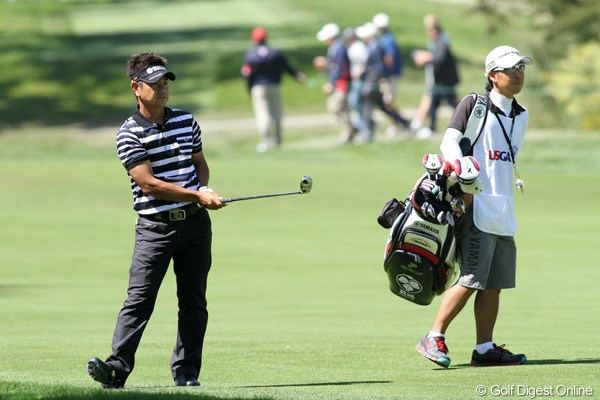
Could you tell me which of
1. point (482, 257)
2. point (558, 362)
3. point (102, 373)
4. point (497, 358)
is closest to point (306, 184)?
point (482, 257)

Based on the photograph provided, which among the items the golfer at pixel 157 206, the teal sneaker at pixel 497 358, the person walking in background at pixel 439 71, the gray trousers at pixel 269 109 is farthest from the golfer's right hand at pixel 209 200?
the person walking in background at pixel 439 71

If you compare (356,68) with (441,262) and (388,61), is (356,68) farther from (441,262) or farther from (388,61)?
(441,262)

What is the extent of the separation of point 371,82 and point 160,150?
19.8 m

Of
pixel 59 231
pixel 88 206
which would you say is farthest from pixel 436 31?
pixel 59 231

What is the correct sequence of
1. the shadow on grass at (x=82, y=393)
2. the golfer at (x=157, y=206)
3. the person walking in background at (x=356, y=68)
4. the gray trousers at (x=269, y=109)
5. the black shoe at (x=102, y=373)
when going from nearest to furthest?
1. the shadow on grass at (x=82, y=393)
2. the black shoe at (x=102, y=373)
3. the golfer at (x=157, y=206)
4. the gray trousers at (x=269, y=109)
5. the person walking in background at (x=356, y=68)

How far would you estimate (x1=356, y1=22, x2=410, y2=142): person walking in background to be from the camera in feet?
90.3

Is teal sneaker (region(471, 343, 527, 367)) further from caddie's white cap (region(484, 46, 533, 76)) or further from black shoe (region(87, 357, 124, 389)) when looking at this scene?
black shoe (region(87, 357, 124, 389))

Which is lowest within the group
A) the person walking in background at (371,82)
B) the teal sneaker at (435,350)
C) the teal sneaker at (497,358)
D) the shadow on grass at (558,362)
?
the shadow on grass at (558,362)

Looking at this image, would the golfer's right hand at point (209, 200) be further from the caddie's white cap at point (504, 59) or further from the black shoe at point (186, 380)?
the caddie's white cap at point (504, 59)

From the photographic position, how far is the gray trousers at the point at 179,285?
799 centimetres

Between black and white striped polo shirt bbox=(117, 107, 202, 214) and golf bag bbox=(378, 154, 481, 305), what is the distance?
1314 millimetres

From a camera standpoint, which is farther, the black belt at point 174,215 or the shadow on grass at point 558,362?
the shadow on grass at point 558,362

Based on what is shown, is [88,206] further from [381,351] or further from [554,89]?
[554,89]

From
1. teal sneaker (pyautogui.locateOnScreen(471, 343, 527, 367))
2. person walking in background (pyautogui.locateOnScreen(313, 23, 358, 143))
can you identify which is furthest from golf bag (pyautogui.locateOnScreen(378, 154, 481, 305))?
person walking in background (pyautogui.locateOnScreen(313, 23, 358, 143))
